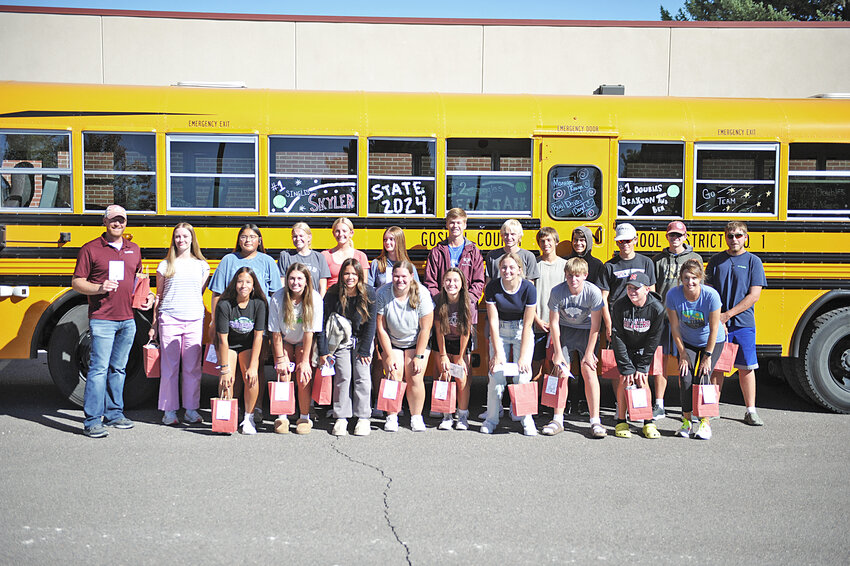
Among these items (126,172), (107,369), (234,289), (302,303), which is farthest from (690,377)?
(126,172)

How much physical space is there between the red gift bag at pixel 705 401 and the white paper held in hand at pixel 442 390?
2.05 meters

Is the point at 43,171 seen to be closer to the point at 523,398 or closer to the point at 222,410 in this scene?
the point at 222,410

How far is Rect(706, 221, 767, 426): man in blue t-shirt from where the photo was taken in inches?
263

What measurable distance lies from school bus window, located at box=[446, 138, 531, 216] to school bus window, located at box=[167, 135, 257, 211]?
71.8 inches

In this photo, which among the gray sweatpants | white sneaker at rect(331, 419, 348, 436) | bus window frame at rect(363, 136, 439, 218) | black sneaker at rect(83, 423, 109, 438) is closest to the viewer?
black sneaker at rect(83, 423, 109, 438)

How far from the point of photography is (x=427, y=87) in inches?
585

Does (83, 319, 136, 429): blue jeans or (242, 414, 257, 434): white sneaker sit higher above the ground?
(83, 319, 136, 429): blue jeans

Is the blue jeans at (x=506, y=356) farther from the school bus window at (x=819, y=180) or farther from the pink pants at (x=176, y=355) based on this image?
the school bus window at (x=819, y=180)

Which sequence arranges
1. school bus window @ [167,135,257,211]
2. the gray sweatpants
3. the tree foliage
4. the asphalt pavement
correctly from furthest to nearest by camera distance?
1. the tree foliage
2. school bus window @ [167,135,257,211]
3. the gray sweatpants
4. the asphalt pavement

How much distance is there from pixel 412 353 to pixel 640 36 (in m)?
10.9

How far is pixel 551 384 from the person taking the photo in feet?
21.5

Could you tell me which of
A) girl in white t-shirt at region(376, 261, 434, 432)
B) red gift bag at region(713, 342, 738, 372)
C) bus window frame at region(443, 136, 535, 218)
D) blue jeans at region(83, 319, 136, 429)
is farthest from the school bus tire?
red gift bag at region(713, 342, 738, 372)

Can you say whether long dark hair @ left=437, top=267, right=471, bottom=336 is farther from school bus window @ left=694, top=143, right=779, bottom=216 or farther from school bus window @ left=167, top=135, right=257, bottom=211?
school bus window @ left=694, top=143, right=779, bottom=216

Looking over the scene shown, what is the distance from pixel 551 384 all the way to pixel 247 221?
10.1 feet
